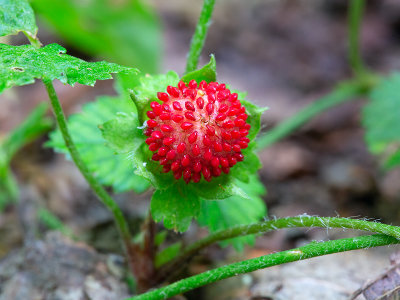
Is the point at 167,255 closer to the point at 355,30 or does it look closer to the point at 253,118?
the point at 253,118

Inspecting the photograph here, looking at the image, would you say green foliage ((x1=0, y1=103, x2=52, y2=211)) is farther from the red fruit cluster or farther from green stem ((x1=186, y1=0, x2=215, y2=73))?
the red fruit cluster

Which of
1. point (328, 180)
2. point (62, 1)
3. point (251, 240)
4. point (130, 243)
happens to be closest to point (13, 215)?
point (130, 243)

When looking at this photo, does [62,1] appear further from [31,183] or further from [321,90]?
[321,90]

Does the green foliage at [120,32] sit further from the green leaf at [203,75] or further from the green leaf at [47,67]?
the green leaf at [47,67]

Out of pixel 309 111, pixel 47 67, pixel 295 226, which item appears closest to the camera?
pixel 47 67

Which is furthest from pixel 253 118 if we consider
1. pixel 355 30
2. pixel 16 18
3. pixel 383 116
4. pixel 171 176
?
pixel 355 30
